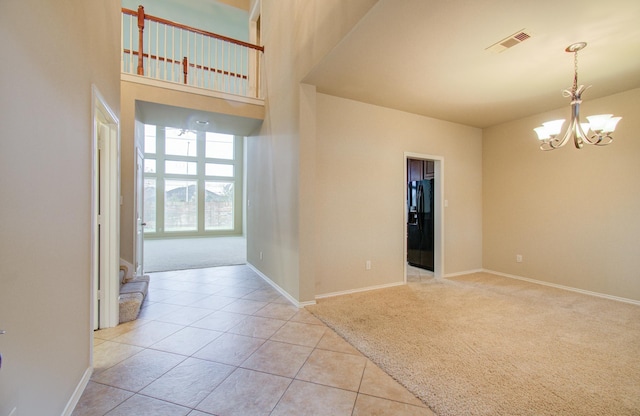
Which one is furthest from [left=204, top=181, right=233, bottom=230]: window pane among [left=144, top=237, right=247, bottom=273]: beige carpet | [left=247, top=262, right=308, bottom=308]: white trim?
[left=247, top=262, right=308, bottom=308]: white trim

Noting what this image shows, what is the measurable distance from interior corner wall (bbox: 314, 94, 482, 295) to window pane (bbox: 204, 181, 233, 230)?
823 centimetres

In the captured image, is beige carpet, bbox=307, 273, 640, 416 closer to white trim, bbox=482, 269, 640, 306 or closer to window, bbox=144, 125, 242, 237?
white trim, bbox=482, 269, 640, 306

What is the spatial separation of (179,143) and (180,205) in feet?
7.62

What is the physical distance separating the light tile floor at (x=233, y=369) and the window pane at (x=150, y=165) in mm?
7969

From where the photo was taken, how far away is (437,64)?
2734 millimetres

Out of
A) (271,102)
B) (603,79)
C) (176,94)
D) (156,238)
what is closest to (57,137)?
(176,94)

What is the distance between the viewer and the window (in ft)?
31.3

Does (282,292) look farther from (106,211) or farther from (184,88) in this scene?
(184,88)

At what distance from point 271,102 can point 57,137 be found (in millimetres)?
3053

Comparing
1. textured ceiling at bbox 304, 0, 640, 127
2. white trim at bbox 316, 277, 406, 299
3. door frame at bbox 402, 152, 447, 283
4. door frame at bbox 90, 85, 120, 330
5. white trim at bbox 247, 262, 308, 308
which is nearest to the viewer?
textured ceiling at bbox 304, 0, 640, 127

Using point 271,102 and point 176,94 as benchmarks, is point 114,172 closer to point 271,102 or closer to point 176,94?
point 176,94

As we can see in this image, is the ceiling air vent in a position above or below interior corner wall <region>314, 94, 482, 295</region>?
above

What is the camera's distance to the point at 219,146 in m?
10.8

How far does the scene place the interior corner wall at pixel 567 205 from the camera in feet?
11.1
